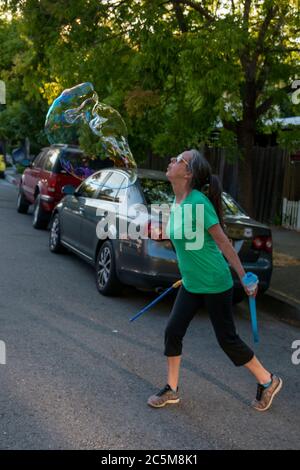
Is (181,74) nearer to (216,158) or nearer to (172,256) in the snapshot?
(172,256)

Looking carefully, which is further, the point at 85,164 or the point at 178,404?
the point at 85,164

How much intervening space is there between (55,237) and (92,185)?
1.44 m

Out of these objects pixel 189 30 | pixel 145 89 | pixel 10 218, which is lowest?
pixel 10 218

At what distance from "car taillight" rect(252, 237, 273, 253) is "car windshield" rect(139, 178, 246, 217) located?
0.48 meters

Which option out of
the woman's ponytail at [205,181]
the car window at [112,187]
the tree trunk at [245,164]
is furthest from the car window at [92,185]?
the woman's ponytail at [205,181]

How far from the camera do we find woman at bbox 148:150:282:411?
13.5 ft

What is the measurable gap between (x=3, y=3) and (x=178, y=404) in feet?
26.8

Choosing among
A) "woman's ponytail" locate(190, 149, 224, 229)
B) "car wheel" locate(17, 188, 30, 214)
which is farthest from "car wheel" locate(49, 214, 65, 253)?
"woman's ponytail" locate(190, 149, 224, 229)

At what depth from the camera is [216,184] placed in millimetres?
4242

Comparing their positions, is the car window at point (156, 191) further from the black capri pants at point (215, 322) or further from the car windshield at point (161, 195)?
the black capri pants at point (215, 322)

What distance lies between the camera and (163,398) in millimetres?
4312

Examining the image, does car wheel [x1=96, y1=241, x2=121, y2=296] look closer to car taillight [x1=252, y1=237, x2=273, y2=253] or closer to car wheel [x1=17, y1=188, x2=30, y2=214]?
car taillight [x1=252, y1=237, x2=273, y2=253]

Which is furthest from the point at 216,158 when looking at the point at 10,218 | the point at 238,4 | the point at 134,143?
the point at 238,4

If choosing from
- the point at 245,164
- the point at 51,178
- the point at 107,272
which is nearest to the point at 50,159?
the point at 51,178
